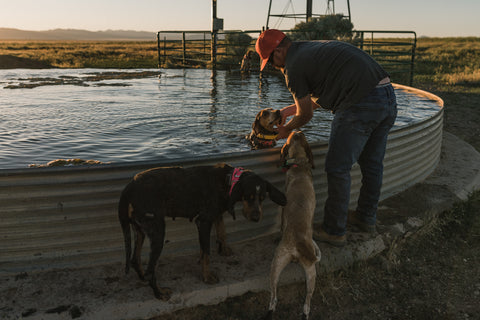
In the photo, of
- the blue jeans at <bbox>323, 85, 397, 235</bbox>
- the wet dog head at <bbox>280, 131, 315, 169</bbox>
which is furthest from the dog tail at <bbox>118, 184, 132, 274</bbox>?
the blue jeans at <bbox>323, 85, 397, 235</bbox>

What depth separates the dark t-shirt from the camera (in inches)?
136

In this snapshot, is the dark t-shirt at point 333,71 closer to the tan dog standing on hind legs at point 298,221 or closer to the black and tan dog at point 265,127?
the tan dog standing on hind legs at point 298,221

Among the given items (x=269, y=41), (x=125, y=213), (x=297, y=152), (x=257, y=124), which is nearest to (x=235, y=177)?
(x=125, y=213)

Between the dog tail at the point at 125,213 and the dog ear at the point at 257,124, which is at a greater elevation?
the dog ear at the point at 257,124

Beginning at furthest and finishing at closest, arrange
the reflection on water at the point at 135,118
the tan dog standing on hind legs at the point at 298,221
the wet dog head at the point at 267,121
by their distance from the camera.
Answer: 1. the reflection on water at the point at 135,118
2. the wet dog head at the point at 267,121
3. the tan dog standing on hind legs at the point at 298,221

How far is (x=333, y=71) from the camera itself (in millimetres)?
3486

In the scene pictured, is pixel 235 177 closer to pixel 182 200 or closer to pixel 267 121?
pixel 182 200

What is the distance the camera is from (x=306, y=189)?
3572mm

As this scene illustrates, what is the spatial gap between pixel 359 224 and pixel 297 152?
1099 millimetres

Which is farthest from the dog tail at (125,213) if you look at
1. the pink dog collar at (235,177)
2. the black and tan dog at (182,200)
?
the pink dog collar at (235,177)

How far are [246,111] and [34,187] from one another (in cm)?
631

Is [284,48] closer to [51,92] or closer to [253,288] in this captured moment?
[253,288]

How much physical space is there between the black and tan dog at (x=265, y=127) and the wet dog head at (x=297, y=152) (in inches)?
34.3

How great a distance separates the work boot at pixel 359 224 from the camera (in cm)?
416
